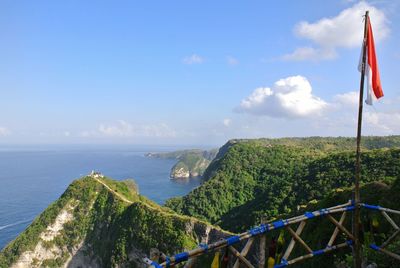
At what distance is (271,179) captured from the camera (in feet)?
316

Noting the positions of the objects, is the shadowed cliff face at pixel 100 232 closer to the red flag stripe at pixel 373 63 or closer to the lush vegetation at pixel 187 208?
the lush vegetation at pixel 187 208

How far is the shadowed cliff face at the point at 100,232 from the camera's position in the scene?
50.6 meters

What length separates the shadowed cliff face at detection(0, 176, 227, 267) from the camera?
5062cm

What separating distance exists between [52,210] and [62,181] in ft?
295

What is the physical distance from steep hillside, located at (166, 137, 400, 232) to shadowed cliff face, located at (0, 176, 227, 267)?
50.2 feet

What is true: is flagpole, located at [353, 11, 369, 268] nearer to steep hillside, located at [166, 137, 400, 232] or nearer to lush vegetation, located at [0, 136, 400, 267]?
lush vegetation, located at [0, 136, 400, 267]

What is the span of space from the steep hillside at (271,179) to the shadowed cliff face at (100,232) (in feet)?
50.2

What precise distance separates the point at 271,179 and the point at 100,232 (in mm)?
50108

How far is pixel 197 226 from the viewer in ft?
161

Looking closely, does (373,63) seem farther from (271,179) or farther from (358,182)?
(271,179)

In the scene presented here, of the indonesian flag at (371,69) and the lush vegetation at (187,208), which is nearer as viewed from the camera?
the indonesian flag at (371,69)

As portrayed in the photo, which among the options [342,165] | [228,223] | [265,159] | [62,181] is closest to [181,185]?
[62,181]

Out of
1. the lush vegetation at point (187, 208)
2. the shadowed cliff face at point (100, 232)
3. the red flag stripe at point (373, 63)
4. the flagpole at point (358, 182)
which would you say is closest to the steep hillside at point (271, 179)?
the lush vegetation at point (187, 208)

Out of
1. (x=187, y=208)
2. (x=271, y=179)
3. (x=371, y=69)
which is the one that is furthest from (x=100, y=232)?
(x=371, y=69)
